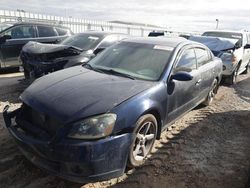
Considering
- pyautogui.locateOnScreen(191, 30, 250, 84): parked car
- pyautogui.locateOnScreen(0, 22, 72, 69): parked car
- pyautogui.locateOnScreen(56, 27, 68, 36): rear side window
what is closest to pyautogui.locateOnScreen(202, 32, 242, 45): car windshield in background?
pyautogui.locateOnScreen(191, 30, 250, 84): parked car

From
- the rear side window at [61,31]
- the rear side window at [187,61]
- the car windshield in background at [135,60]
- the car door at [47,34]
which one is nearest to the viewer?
the car windshield in background at [135,60]

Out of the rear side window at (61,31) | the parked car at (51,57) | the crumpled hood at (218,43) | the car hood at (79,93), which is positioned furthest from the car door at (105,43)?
the crumpled hood at (218,43)

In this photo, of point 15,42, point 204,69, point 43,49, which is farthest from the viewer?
point 15,42

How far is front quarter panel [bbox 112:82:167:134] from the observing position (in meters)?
2.95

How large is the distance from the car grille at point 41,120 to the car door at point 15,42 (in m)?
5.99

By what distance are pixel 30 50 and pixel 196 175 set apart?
4618 millimetres

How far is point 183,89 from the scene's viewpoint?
4.25 meters

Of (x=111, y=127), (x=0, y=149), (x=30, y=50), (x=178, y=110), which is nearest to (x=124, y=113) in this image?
(x=111, y=127)

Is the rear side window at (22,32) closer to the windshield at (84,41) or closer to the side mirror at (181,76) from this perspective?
the windshield at (84,41)

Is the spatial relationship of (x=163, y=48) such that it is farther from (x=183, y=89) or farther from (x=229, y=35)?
(x=229, y=35)

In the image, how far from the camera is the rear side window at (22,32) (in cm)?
875

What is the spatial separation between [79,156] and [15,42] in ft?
23.6

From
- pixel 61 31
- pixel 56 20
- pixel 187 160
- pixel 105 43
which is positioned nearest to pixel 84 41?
pixel 105 43

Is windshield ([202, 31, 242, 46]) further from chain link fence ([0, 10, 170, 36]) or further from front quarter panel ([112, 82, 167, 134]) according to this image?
front quarter panel ([112, 82, 167, 134])
